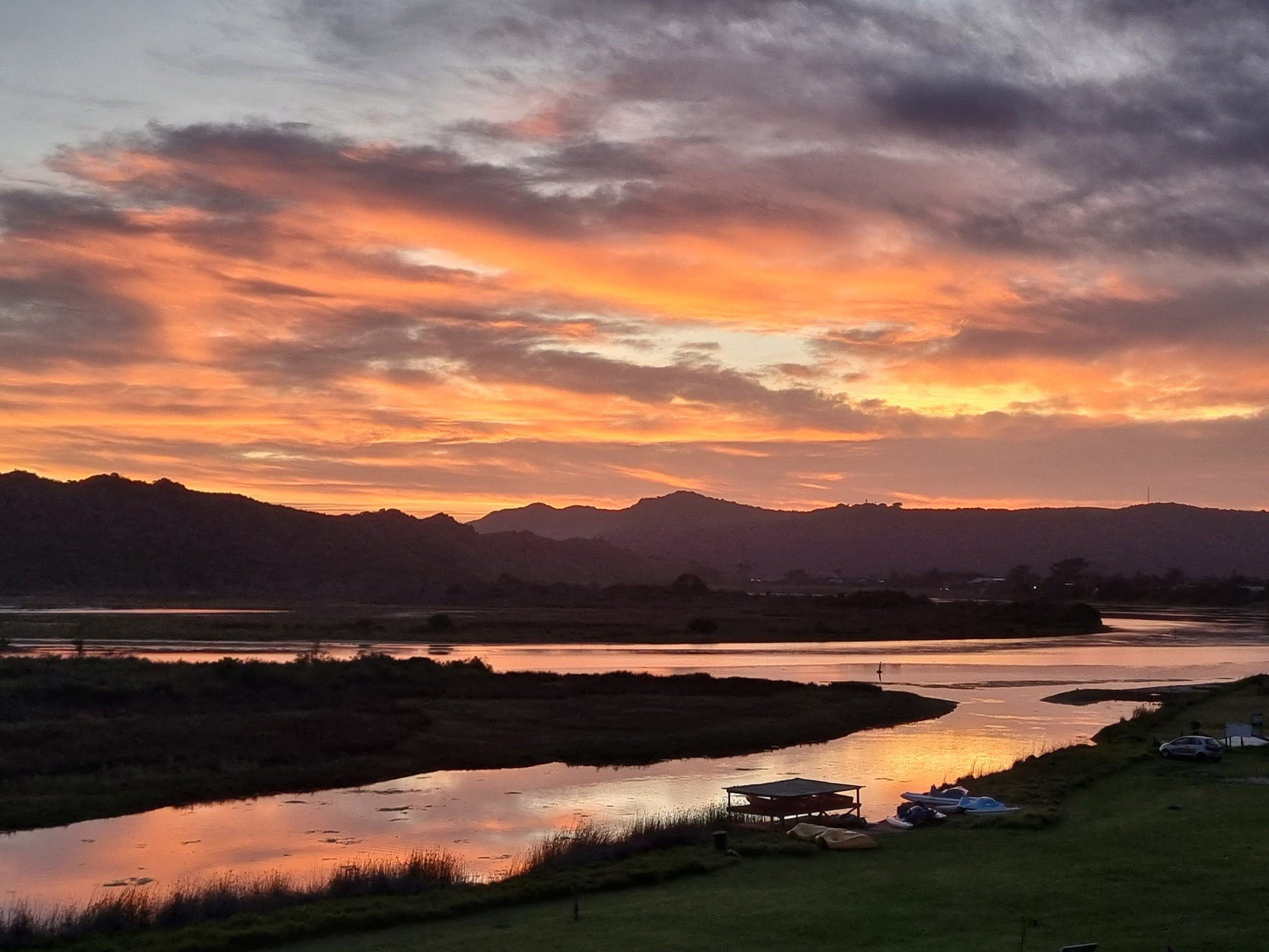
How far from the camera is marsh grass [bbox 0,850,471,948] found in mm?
22234

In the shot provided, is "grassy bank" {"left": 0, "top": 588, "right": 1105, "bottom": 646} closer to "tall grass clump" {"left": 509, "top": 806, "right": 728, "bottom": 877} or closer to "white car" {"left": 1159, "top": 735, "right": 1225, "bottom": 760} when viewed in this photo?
"tall grass clump" {"left": 509, "top": 806, "right": 728, "bottom": 877}

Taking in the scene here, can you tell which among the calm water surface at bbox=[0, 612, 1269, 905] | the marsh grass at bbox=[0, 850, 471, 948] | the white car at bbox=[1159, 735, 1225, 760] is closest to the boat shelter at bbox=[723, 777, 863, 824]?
the calm water surface at bbox=[0, 612, 1269, 905]

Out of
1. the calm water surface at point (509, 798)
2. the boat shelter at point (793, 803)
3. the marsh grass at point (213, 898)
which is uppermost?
the boat shelter at point (793, 803)

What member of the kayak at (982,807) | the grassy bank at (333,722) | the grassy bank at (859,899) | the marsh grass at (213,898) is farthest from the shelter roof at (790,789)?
the grassy bank at (333,722)

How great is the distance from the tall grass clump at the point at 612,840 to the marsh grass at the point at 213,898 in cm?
186

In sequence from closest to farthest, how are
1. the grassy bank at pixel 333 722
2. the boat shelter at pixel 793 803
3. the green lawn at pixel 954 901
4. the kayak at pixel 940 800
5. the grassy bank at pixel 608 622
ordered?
1. the green lawn at pixel 954 901
2. the kayak at pixel 940 800
3. the boat shelter at pixel 793 803
4. the grassy bank at pixel 333 722
5. the grassy bank at pixel 608 622

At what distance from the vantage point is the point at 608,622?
133 m

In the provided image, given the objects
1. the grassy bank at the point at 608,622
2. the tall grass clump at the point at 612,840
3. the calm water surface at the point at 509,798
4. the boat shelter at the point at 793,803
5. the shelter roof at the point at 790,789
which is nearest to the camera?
the tall grass clump at the point at 612,840

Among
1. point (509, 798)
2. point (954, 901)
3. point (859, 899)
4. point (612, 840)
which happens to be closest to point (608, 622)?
point (509, 798)

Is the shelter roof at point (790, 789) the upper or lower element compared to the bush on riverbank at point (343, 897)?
upper

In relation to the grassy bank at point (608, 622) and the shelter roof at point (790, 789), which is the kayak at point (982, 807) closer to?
the shelter roof at point (790, 789)

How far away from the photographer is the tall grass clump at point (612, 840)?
27.5 m

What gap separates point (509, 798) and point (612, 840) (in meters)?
9.30

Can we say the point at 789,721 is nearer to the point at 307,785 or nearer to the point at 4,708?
the point at 307,785
